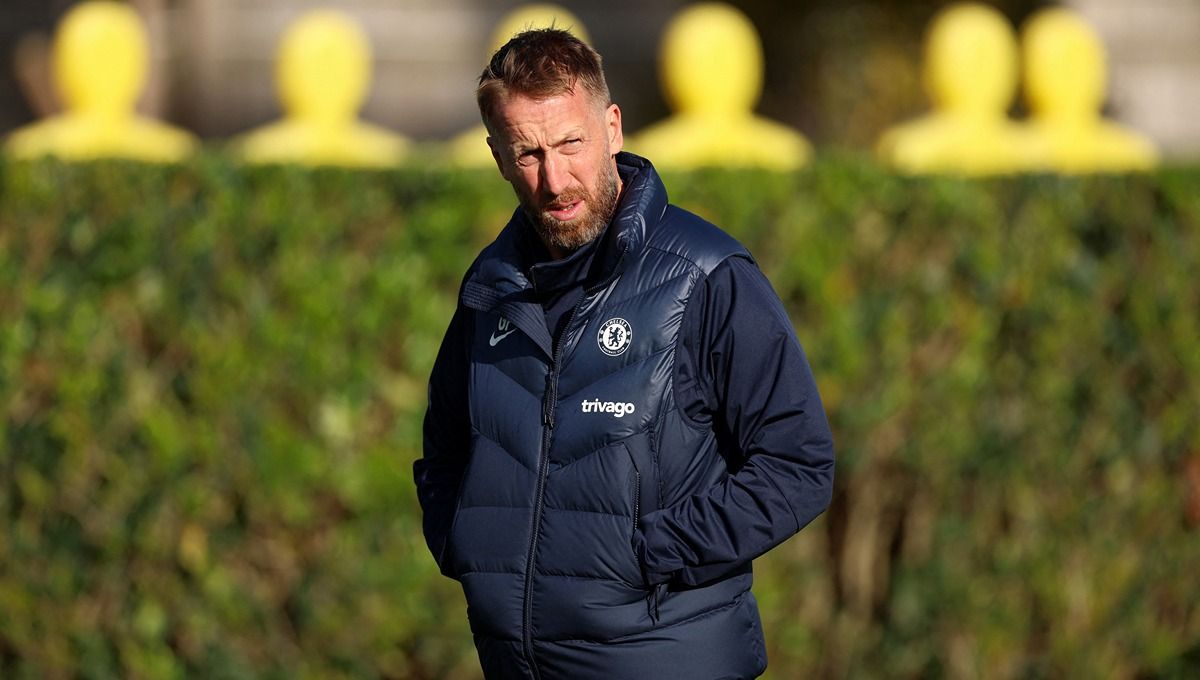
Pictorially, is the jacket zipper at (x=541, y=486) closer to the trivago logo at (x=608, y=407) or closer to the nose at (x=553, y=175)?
the trivago logo at (x=608, y=407)

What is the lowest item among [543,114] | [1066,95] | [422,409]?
[422,409]

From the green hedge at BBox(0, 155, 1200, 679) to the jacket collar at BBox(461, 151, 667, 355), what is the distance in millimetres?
2631

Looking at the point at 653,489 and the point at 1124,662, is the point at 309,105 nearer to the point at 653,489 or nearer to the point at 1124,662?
the point at 1124,662

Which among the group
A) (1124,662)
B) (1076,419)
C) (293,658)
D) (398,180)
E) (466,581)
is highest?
(398,180)

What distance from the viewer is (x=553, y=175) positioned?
112 inches

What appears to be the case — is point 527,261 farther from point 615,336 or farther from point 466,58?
point 466,58

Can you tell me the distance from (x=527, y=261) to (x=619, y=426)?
0.37 meters

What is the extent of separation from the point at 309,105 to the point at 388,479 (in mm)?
2487

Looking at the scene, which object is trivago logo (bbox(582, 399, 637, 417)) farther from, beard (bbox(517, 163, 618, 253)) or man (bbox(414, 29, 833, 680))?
beard (bbox(517, 163, 618, 253))

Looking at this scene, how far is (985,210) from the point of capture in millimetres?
5988

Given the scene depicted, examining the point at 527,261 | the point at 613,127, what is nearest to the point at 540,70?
the point at 613,127

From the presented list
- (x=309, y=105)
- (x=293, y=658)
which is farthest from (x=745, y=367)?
(x=309, y=105)

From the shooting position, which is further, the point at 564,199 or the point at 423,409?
the point at 423,409

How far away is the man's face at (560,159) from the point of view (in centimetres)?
284
